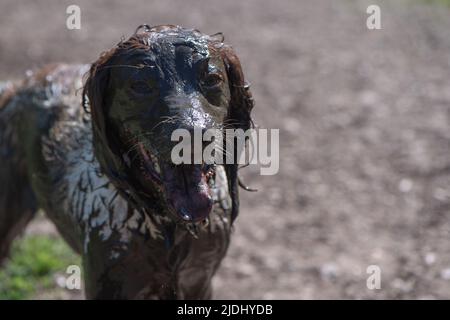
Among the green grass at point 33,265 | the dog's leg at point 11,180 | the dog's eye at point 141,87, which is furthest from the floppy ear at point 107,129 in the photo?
the green grass at point 33,265

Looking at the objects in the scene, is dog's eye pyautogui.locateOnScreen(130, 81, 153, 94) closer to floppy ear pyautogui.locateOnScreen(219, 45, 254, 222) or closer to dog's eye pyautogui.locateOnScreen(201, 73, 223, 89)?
dog's eye pyautogui.locateOnScreen(201, 73, 223, 89)

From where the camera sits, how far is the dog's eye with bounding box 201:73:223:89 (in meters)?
3.40

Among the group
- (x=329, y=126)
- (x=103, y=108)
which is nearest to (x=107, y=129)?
(x=103, y=108)

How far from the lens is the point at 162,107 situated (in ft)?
10.8

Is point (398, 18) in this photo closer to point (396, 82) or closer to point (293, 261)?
point (396, 82)

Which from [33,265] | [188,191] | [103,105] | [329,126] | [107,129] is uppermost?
[103,105]

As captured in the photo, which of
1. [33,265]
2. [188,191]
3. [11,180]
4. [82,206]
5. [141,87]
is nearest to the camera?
[188,191]

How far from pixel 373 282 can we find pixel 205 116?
2.83m

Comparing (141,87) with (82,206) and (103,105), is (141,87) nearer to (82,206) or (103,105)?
(103,105)

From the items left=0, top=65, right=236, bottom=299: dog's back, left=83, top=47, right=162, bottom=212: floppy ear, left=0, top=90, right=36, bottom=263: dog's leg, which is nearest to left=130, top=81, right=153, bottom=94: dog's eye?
left=83, top=47, right=162, bottom=212: floppy ear

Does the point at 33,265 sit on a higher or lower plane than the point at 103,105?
lower

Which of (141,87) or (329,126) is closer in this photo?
(141,87)

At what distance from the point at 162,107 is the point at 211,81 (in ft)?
0.86

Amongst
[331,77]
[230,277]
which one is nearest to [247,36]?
[331,77]
